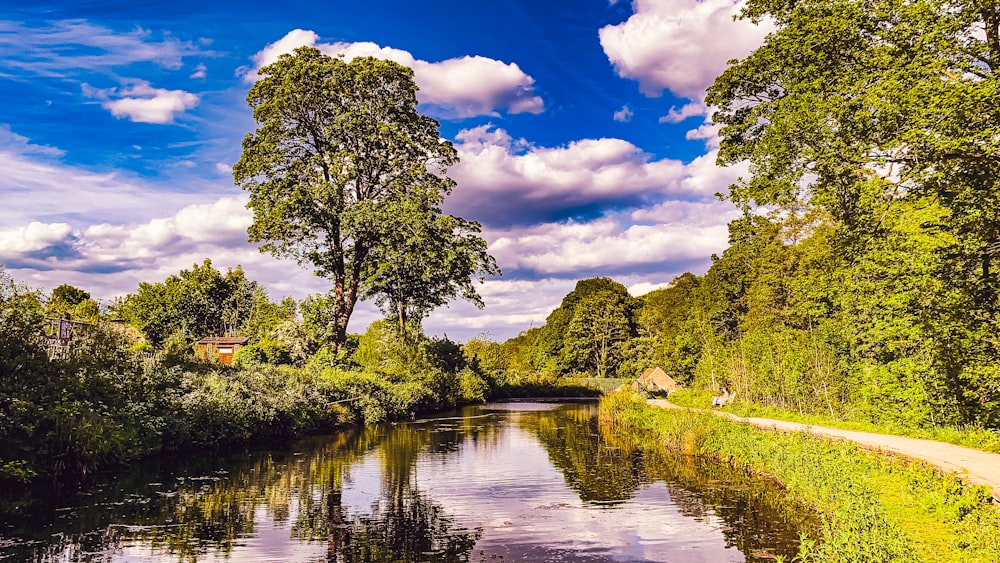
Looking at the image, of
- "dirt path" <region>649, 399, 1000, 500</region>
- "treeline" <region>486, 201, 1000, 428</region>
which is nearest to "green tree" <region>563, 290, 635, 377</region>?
"treeline" <region>486, 201, 1000, 428</region>

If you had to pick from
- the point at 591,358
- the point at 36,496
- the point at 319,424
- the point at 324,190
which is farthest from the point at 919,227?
the point at 591,358

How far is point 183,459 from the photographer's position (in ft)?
63.4

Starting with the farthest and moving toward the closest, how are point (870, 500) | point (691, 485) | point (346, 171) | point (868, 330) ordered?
point (346, 171)
point (868, 330)
point (691, 485)
point (870, 500)

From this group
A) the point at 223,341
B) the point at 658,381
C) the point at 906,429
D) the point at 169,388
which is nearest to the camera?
the point at 906,429

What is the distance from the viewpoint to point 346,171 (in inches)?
1355

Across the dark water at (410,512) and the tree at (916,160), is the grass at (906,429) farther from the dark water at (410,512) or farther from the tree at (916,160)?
the dark water at (410,512)

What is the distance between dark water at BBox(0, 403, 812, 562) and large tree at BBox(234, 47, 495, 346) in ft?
52.0

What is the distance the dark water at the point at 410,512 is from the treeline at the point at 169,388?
114 centimetres

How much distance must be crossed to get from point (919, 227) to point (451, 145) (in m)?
27.3

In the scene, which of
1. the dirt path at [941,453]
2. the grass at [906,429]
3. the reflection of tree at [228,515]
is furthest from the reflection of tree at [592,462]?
the grass at [906,429]

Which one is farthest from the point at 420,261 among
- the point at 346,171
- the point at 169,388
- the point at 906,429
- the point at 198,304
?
the point at 198,304

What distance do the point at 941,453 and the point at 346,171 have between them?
2859 cm

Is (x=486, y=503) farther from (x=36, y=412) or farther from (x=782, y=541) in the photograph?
(x=36, y=412)

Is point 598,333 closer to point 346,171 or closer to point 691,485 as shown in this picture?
point 346,171
